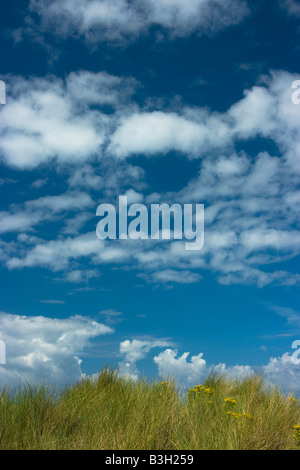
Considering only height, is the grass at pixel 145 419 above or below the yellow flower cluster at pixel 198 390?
below

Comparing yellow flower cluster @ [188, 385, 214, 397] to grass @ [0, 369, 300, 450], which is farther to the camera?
yellow flower cluster @ [188, 385, 214, 397]

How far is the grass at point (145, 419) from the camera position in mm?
6808

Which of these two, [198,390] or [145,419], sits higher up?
[198,390]

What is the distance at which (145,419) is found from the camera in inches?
290

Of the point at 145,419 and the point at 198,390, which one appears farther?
the point at 198,390

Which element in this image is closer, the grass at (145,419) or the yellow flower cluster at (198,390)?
the grass at (145,419)

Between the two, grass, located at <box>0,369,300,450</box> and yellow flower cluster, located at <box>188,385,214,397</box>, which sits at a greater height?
yellow flower cluster, located at <box>188,385,214,397</box>

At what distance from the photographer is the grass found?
681 cm

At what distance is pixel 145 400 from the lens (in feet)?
27.5

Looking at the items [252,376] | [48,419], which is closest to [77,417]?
[48,419]
